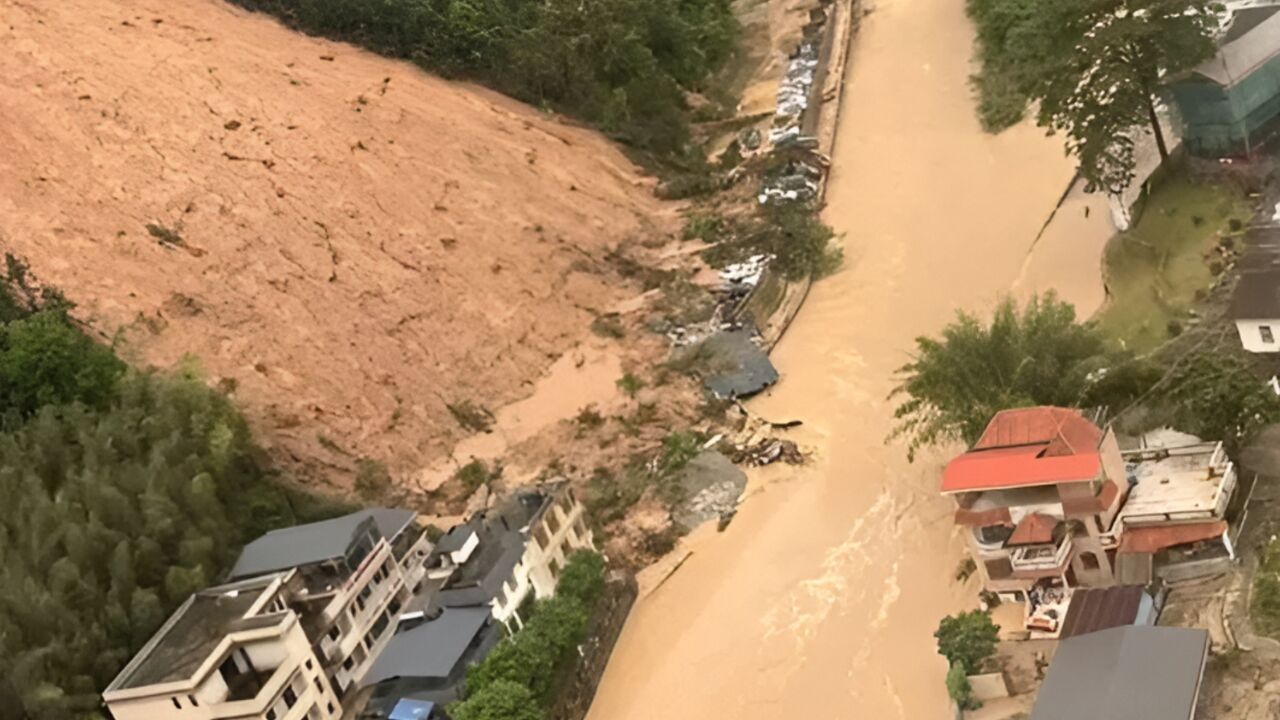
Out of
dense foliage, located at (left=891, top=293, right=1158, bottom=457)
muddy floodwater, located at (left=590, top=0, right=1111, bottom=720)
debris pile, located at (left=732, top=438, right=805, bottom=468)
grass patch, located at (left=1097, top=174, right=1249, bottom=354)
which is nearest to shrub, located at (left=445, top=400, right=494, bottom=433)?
debris pile, located at (left=732, top=438, right=805, bottom=468)

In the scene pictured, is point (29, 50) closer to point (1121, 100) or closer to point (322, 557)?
point (322, 557)

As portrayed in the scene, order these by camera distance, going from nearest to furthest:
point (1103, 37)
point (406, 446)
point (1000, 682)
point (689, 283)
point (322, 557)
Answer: point (1000, 682) < point (322, 557) < point (1103, 37) < point (406, 446) < point (689, 283)

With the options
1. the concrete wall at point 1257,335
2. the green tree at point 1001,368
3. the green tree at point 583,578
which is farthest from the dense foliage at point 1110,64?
the green tree at point 583,578

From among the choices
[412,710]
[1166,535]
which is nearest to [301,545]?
[412,710]

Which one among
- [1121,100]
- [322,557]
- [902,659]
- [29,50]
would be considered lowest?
[902,659]

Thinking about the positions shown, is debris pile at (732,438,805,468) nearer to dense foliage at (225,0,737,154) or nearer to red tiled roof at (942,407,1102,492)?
red tiled roof at (942,407,1102,492)

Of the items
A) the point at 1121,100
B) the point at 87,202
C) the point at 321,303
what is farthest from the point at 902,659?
the point at 87,202
